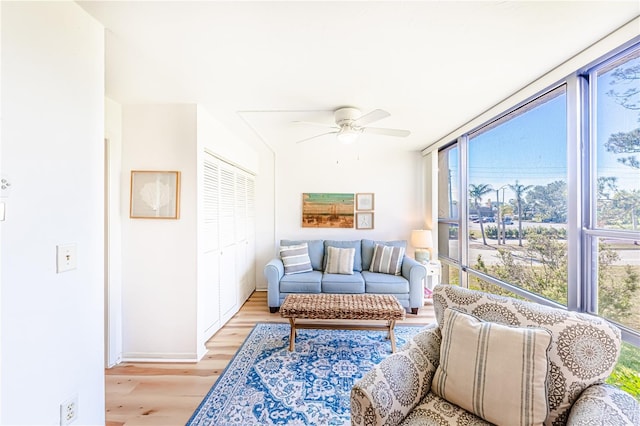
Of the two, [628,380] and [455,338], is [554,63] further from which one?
[628,380]

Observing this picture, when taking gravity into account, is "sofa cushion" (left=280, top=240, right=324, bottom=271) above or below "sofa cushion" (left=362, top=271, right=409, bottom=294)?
above

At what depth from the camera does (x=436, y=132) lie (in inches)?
130

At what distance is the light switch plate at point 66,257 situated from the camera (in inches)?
45.8

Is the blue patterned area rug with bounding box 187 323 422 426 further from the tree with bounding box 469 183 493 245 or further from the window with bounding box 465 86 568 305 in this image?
the tree with bounding box 469 183 493 245

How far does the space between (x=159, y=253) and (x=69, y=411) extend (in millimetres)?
1258

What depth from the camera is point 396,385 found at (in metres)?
1.15

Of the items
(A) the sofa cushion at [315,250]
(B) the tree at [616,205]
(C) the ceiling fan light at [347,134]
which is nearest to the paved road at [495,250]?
(B) the tree at [616,205]

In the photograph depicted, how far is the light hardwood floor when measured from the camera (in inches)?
67.3

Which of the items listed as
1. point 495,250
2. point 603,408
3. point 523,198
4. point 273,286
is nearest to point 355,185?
point 273,286

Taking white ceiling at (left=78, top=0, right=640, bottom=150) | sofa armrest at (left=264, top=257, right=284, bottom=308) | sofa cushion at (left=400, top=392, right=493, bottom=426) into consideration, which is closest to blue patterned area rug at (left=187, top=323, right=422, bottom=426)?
sofa armrest at (left=264, top=257, right=284, bottom=308)

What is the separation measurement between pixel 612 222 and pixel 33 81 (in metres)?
3.10

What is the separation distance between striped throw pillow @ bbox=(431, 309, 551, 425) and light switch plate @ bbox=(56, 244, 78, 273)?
6.04ft

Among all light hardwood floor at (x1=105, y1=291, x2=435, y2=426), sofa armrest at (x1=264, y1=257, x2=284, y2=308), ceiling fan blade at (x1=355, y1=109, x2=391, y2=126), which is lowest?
light hardwood floor at (x1=105, y1=291, x2=435, y2=426)

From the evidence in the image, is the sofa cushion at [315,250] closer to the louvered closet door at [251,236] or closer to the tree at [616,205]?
the louvered closet door at [251,236]
